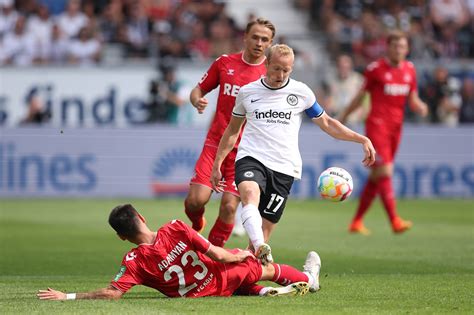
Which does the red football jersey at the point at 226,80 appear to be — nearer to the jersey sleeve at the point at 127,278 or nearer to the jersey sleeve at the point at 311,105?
the jersey sleeve at the point at 311,105

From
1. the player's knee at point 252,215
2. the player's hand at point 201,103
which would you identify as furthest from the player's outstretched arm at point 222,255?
the player's hand at point 201,103

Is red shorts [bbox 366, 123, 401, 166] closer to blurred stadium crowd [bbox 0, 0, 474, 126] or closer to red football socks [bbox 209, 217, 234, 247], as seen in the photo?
red football socks [bbox 209, 217, 234, 247]

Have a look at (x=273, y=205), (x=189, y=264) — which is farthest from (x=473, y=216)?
(x=189, y=264)

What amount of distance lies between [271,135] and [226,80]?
1513 mm

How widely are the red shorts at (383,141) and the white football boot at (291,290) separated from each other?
7.48 m

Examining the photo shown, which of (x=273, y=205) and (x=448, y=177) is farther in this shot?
(x=448, y=177)

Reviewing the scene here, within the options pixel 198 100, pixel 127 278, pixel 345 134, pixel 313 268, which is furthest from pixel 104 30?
pixel 127 278

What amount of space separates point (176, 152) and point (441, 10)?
371 inches

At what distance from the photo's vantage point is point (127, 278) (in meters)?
9.05

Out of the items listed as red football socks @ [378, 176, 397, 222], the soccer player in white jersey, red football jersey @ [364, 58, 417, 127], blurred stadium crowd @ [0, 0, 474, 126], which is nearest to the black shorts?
the soccer player in white jersey

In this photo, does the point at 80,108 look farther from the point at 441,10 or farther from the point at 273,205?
the point at 273,205

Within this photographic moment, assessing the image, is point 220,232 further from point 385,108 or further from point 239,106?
point 385,108

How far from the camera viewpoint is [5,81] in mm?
25344

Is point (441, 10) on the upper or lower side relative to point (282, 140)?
lower
